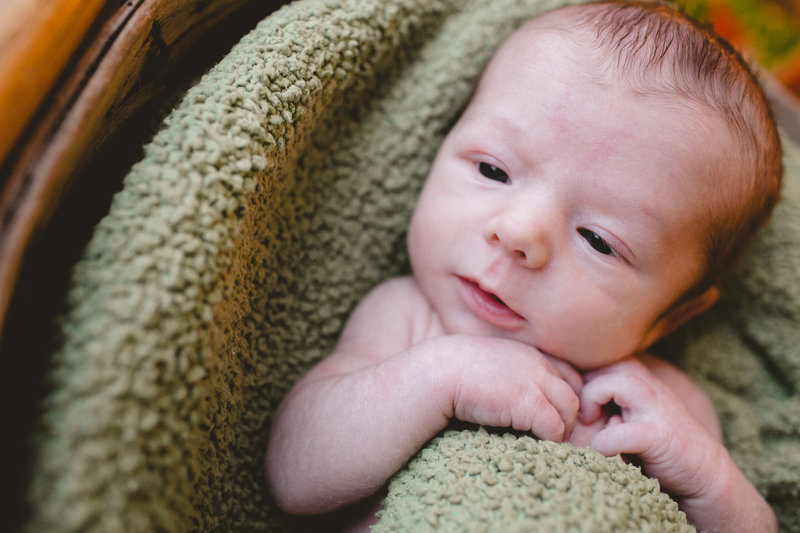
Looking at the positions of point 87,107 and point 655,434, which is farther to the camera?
point 655,434

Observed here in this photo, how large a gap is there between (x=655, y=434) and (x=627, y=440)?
0.04m

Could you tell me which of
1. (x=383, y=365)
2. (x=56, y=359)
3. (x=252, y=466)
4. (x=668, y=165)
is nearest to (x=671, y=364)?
(x=668, y=165)

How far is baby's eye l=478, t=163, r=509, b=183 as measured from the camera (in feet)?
3.18

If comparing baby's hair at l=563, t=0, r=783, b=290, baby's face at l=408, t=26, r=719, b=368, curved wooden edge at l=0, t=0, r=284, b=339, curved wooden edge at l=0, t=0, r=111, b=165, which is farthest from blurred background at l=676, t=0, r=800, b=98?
curved wooden edge at l=0, t=0, r=111, b=165

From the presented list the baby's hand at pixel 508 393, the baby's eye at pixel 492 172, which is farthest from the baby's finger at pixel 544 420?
the baby's eye at pixel 492 172

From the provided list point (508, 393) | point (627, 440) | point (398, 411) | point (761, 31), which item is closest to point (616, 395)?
point (627, 440)

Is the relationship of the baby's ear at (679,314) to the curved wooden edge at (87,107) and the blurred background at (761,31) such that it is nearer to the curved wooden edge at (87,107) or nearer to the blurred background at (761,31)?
the curved wooden edge at (87,107)

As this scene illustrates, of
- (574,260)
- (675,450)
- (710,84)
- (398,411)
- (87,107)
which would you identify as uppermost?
(87,107)

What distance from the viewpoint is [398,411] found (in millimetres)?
842

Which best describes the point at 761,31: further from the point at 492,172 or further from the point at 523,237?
the point at 523,237

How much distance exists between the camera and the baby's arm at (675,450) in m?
0.90

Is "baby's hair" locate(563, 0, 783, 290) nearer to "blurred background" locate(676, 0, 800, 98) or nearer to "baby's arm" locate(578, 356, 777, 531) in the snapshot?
"baby's arm" locate(578, 356, 777, 531)

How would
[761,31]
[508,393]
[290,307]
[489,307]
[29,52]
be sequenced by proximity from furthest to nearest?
[761,31] → [290,307] → [489,307] → [508,393] → [29,52]

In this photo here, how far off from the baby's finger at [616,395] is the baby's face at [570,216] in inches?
1.6
